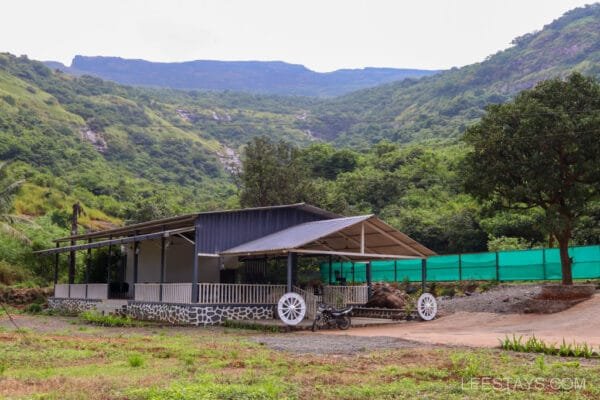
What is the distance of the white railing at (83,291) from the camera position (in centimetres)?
2665

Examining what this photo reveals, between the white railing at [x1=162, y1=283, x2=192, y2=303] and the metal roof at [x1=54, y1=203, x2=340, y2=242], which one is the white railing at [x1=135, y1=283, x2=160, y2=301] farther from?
the metal roof at [x1=54, y1=203, x2=340, y2=242]

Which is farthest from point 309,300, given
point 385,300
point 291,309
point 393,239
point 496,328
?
point 496,328

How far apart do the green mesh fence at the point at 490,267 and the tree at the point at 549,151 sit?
Answer: 206 centimetres

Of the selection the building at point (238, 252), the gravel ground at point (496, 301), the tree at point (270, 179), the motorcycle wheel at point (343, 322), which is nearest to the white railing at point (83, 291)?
the building at point (238, 252)

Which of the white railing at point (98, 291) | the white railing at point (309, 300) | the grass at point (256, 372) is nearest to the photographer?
the grass at point (256, 372)

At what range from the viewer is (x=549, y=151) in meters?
21.1

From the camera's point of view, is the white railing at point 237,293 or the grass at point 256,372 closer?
the grass at point 256,372

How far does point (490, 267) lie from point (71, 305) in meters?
18.2

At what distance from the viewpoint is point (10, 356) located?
35.7 ft

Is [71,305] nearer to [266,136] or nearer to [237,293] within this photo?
[237,293]

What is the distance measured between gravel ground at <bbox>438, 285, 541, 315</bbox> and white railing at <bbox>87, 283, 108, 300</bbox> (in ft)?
A: 44.2

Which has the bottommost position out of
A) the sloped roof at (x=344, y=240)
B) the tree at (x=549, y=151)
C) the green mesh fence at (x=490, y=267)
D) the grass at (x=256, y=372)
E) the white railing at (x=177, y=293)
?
the grass at (x=256, y=372)

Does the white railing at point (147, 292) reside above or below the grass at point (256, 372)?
above

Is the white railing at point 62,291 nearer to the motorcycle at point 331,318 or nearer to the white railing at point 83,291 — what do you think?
the white railing at point 83,291
